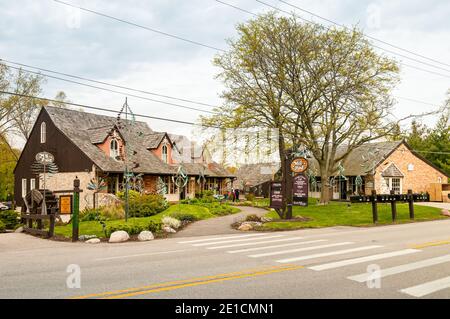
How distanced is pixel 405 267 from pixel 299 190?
41.7ft

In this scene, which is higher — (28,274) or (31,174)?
(31,174)

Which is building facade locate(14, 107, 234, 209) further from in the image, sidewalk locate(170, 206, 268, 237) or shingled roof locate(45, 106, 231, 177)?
sidewalk locate(170, 206, 268, 237)

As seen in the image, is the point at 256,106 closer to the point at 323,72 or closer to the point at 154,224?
the point at 323,72

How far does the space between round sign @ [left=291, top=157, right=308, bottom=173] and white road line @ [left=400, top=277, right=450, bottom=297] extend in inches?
572

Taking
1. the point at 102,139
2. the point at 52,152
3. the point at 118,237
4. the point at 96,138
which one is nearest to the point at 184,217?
the point at 118,237

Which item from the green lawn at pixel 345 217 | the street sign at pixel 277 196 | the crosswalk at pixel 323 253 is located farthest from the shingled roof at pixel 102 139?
the crosswalk at pixel 323 253

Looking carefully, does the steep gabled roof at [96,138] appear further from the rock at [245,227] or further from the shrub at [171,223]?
the rock at [245,227]

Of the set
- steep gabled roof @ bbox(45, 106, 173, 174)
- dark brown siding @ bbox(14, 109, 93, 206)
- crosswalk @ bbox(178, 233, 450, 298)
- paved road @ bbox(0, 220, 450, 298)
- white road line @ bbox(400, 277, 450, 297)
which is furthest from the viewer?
dark brown siding @ bbox(14, 109, 93, 206)

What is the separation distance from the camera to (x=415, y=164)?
46875 millimetres

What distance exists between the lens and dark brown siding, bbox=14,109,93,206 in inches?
1259

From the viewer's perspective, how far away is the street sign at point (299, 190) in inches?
874

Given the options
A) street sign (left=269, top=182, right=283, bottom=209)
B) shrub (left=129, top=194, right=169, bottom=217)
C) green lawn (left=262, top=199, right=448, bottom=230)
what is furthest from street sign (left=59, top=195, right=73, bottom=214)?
street sign (left=269, top=182, right=283, bottom=209)
